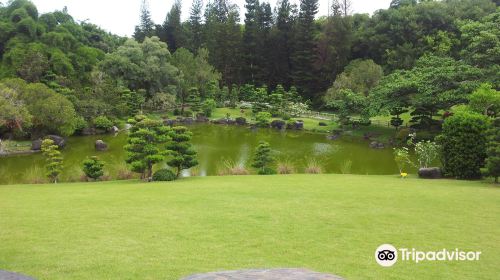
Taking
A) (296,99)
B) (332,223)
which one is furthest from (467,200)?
(296,99)

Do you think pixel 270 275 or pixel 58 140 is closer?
pixel 270 275

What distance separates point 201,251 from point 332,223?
215 cm

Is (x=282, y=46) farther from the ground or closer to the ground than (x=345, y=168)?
farther from the ground

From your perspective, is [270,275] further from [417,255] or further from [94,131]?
[94,131]

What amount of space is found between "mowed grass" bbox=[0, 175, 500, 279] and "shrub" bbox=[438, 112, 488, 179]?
2535 millimetres

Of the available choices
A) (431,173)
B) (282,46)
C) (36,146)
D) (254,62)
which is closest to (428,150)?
(431,173)

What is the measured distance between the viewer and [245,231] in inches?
225

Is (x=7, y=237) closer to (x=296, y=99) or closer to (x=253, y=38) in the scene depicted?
(x=296, y=99)

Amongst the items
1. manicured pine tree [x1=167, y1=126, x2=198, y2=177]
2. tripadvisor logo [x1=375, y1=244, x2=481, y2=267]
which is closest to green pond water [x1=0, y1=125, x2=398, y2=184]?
manicured pine tree [x1=167, y1=126, x2=198, y2=177]

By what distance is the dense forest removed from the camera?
23.9 meters

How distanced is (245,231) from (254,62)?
43.5 m

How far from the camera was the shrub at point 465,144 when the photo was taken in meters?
11.3

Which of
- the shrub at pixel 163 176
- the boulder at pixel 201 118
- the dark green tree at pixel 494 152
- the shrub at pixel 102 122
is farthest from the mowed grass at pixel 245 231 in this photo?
the boulder at pixel 201 118

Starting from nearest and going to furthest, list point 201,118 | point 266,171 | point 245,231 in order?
point 245,231, point 266,171, point 201,118
